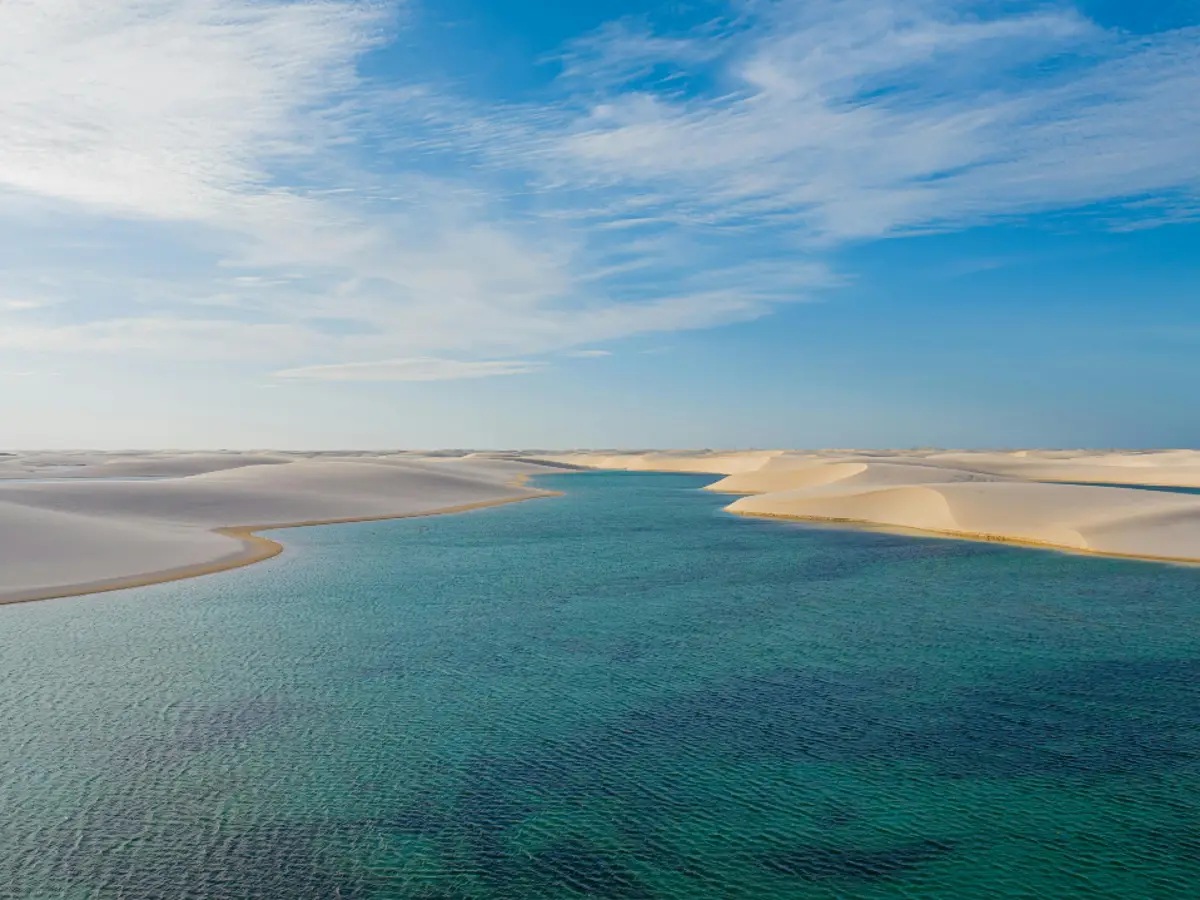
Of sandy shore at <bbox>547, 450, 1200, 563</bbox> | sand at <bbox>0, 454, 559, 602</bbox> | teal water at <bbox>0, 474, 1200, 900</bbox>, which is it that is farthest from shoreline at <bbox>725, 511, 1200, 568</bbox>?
sand at <bbox>0, 454, 559, 602</bbox>

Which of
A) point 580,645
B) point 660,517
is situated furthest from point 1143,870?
point 660,517

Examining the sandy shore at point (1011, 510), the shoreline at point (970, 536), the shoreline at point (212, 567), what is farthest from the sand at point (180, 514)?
the sandy shore at point (1011, 510)

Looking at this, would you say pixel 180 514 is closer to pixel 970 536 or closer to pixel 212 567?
pixel 212 567

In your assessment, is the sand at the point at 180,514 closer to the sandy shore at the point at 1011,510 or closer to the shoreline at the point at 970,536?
the shoreline at the point at 970,536

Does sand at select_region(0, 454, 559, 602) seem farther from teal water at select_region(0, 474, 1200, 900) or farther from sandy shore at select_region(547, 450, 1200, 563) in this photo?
sandy shore at select_region(547, 450, 1200, 563)

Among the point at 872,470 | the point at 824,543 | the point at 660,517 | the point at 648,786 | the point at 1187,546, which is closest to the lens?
the point at 648,786

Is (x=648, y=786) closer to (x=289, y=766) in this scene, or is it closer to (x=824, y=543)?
(x=289, y=766)
